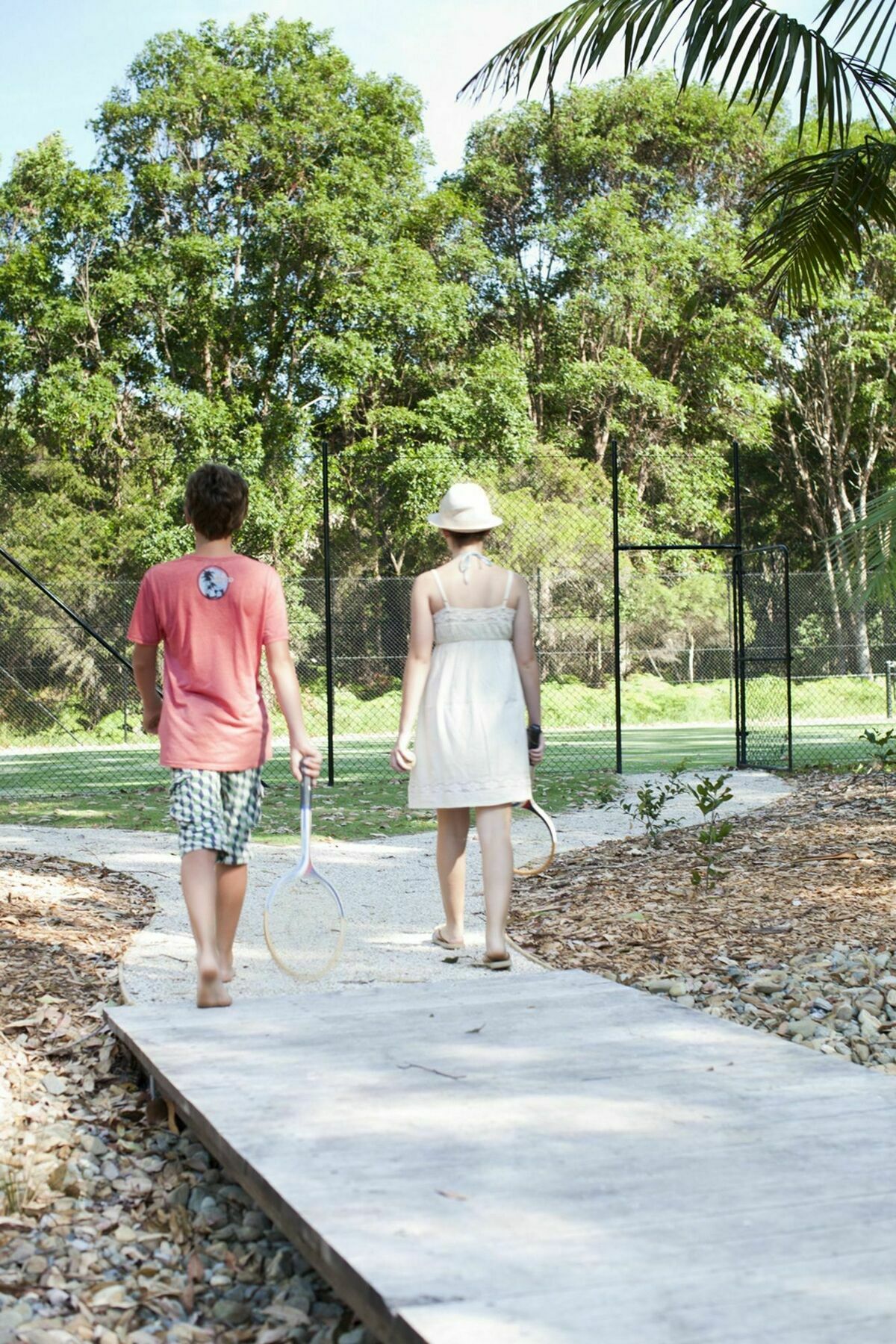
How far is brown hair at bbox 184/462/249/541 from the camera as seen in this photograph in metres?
4.43

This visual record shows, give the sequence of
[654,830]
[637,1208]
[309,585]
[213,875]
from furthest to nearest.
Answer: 1. [309,585]
2. [654,830]
3. [213,875]
4. [637,1208]

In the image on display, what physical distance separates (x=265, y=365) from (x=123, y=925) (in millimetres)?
24283

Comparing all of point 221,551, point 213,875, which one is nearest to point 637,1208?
point 213,875

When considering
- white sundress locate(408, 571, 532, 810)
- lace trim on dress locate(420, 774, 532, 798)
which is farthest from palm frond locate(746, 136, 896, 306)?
lace trim on dress locate(420, 774, 532, 798)

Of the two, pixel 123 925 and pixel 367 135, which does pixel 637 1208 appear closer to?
pixel 123 925

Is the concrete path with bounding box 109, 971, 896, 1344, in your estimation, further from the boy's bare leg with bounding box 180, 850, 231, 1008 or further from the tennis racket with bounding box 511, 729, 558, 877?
the tennis racket with bounding box 511, 729, 558, 877

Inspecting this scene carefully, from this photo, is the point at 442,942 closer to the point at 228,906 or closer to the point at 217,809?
the point at 228,906

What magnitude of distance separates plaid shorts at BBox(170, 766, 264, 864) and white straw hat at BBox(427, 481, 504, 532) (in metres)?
1.25

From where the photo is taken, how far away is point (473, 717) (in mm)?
5105

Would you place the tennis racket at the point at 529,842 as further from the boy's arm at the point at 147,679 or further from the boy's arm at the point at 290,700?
the boy's arm at the point at 147,679

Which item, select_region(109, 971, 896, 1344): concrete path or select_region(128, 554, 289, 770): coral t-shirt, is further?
select_region(128, 554, 289, 770): coral t-shirt

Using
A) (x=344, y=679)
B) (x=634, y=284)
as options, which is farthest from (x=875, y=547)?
(x=634, y=284)

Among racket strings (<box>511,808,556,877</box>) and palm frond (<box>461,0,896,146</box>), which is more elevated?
palm frond (<box>461,0,896,146</box>)

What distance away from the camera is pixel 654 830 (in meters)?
8.00
